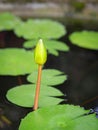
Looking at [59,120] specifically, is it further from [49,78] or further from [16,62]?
[16,62]

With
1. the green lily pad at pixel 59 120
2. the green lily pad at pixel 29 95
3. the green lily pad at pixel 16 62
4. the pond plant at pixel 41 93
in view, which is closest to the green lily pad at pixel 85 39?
the pond plant at pixel 41 93

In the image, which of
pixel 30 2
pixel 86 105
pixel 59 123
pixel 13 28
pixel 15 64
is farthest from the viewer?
pixel 30 2

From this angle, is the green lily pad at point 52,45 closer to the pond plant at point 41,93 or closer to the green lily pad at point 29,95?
the pond plant at point 41,93

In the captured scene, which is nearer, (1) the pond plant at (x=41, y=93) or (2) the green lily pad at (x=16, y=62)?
(1) the pond plant at (x=41, y=93)

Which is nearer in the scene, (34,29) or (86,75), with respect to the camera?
(86,75)

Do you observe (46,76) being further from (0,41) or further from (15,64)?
(0,41)

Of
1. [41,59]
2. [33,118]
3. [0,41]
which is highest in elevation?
[41,59]

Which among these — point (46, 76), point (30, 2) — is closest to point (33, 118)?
point (46, 76)
